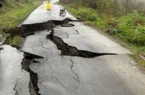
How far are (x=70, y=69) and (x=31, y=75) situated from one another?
3.32 feet

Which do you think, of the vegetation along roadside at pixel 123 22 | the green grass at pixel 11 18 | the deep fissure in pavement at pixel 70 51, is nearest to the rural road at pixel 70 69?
the deep fissure in pavement at pixel 70 51

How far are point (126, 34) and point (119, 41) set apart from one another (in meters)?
0.83

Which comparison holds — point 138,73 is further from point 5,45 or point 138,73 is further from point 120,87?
point 5,45

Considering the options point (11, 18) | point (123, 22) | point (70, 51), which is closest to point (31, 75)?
point (70, 51)

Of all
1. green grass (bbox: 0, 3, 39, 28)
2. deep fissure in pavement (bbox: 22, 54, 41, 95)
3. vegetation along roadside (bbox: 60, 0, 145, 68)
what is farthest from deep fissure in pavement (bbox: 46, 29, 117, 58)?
green grass (bbox: 0, 3, 39, 28)

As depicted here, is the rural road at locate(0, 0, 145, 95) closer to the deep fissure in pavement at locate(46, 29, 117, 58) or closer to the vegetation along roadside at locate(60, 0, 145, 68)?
the deep fissure in pavement at locate(46, 29, 117, 58)

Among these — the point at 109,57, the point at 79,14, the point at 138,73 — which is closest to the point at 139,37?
the point at 109,57

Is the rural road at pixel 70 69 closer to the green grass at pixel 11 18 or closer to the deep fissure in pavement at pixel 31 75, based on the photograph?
the deep fissure in pavement at pixel 31 75

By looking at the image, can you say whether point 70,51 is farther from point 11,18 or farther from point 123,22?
point 11,18

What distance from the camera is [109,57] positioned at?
6.78 meters

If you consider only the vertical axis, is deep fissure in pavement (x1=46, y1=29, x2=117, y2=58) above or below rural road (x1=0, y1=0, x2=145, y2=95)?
below

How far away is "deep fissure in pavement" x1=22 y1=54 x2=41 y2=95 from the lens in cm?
457

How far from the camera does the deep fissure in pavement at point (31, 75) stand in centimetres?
457

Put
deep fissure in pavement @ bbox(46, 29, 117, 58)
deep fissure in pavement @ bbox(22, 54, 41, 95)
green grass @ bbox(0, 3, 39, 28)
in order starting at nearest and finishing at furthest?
deep fissure in pavement @ bbox(22, 54, 41, 95)
deep fissure in pavement @ bbox(46, 29, 117, 58)
green grass @ bbox(0, 3, 39, 28)
